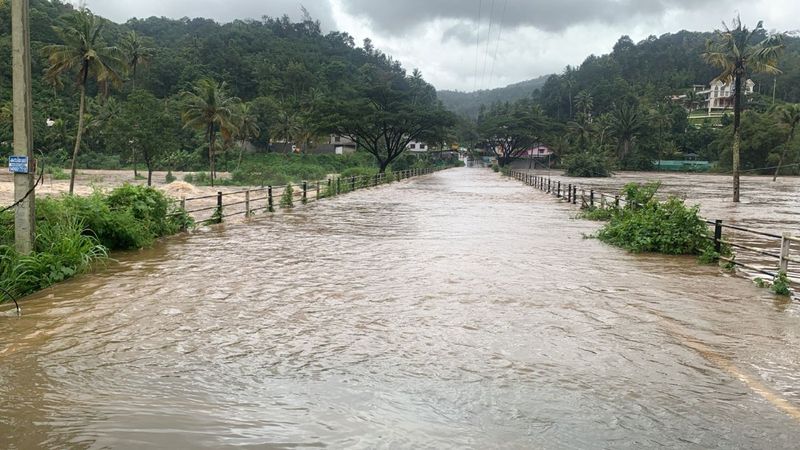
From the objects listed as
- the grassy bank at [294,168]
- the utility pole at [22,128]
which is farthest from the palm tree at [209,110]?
the utility pole at [22,128]

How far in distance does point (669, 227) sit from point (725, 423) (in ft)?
32.3

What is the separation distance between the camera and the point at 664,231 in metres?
13.3

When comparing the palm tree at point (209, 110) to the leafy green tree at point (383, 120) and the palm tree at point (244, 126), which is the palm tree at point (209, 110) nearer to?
the leafy green tree at point (383, 120)

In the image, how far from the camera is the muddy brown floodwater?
410 cm

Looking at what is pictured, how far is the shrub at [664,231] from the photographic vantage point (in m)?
12.9

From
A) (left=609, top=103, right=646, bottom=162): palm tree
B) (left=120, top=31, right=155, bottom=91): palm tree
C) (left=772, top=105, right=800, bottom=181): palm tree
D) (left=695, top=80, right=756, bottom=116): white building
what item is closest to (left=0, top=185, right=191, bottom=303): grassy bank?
(left=120, top=31, right=155, bottom=91): palm tree

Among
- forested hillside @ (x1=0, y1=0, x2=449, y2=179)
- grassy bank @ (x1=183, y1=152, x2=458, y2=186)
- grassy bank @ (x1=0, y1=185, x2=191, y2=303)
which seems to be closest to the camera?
grassy bank @ (x1=0, y1=185, x2=191, y2=303)

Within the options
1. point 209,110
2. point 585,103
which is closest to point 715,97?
point 585,103

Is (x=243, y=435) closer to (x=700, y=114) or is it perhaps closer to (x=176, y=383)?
(x=176, y=383)

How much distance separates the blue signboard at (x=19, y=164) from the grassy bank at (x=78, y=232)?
3.52 feet

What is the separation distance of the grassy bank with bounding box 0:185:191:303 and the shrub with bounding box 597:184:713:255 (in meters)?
10.7

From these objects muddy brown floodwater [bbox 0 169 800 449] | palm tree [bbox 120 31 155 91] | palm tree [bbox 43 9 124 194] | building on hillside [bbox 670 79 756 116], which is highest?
building on hillside [bbox 670 79 756 116]

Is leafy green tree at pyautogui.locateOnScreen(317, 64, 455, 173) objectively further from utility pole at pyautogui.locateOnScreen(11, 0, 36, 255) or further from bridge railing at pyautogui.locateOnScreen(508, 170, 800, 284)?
utility pole at pyautogui.locateOnScreen(11, 0, 36, 255)

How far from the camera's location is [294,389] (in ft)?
15.8
